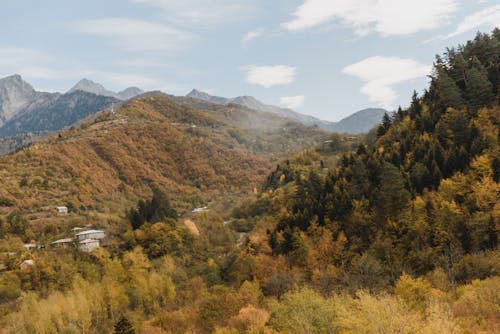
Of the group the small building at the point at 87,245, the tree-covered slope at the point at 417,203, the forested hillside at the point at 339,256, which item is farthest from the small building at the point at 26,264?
the tree-covered slope at the point at 417,203

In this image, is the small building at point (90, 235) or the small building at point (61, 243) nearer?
the small building at point (61, 243)

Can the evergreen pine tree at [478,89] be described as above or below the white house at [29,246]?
above

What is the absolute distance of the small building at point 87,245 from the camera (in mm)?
102550

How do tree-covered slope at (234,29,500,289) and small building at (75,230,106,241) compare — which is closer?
tree-covered slope at (234,29,500,289)

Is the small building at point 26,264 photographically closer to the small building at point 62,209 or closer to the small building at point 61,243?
the small building at point 61,243

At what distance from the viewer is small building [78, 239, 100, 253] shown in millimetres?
102550

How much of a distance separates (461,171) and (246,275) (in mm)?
46438

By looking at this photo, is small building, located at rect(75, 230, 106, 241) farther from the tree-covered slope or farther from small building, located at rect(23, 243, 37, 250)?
the tree-covered slope

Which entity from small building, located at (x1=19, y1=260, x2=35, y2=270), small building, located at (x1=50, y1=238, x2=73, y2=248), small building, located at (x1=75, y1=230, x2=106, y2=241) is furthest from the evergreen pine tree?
small building, located at (x1=50, y1=238, x2=73, y2=248)

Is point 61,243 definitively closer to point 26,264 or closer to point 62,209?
point 26,264

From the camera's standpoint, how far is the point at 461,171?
6700 centimetres

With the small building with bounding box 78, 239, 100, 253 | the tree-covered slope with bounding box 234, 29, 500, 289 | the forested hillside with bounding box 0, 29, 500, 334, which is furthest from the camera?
the small building with bounding box 78, 239, 100, 253

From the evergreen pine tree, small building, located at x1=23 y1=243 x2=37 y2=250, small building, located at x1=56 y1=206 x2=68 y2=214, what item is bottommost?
small building, located at x1=23 y1=243 x2=37 y2=250

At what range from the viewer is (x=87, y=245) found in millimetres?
103875
